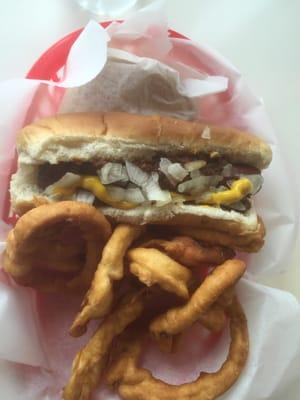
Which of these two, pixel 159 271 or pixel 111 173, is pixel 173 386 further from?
pixel 111 173

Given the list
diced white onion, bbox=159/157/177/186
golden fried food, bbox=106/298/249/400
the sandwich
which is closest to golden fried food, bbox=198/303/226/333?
golden fried food, bbox=106/298/249/400

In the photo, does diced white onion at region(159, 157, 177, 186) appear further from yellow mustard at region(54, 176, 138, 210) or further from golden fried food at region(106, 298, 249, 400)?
golden fried food at region(106, 298, 249, 400)

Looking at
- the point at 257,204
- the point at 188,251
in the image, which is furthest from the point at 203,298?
the point at 257,204

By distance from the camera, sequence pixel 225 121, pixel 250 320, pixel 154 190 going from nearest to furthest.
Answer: pixel 154 190
pixel 250 320
pixel 225 121

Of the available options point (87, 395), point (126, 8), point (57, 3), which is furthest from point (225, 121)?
point (87, 395)

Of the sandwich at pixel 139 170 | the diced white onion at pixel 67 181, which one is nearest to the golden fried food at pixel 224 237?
the sandwich at pixel 139 170

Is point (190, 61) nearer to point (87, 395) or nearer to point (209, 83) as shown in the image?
point (209, 83)

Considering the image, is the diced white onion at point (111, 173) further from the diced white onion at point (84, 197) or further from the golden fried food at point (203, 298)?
the golden fried food at point (203, 298)
